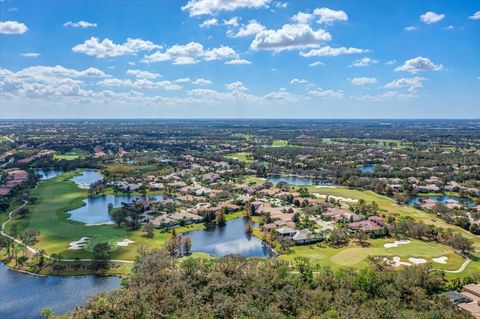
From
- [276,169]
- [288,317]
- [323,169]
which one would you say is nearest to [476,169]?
→ [323,169]

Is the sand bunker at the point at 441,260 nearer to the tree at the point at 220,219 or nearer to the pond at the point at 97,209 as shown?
the tree at the point at 220,219

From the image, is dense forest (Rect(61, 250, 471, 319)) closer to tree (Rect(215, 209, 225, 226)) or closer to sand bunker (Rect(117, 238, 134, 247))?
sand bunker (Rect(117, 238, 134, 247))

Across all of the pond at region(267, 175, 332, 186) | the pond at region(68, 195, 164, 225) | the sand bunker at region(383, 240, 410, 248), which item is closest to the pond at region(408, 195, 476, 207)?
the pond at region(267, 175, 332, 186)

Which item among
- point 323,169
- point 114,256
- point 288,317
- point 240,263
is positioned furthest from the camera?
point 323,169

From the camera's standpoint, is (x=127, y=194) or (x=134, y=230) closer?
(x=134, y=230)

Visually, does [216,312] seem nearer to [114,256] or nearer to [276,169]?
[114,256]

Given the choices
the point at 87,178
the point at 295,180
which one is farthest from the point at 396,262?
the point at 87,178

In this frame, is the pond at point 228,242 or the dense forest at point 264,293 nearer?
the dense forest at point 264,293

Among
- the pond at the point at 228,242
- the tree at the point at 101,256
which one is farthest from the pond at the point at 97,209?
the pond at the point at 228,242
